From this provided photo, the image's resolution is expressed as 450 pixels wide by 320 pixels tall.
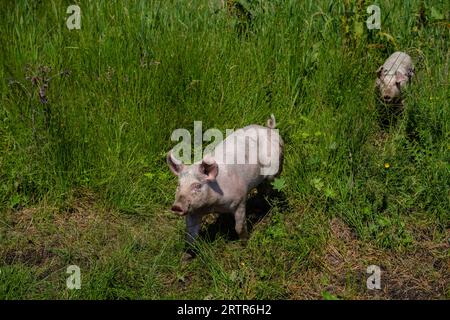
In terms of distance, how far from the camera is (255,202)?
16.2 ft

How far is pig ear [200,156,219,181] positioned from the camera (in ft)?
13.0

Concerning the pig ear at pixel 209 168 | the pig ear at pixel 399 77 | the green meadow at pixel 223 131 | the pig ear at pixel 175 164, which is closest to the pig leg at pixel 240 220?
the green meadow at pixel 223 131

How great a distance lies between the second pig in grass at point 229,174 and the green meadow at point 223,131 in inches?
10.2

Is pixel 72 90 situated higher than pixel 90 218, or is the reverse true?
pixel 72 90

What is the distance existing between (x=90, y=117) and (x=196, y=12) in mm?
1576

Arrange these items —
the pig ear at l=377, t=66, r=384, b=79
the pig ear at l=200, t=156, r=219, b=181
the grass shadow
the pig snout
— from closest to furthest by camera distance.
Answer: the pig snout → the pig ear at l=200, t=156, r=219, b=181 → the grass shadow → the pig ear at l=377, t=66, r=384, b=79

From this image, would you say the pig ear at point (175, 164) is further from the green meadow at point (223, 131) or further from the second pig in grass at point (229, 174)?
the green meadow at point (223, 131)

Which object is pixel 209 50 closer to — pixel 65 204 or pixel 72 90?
pixel 72 90

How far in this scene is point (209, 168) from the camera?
13.1 ft

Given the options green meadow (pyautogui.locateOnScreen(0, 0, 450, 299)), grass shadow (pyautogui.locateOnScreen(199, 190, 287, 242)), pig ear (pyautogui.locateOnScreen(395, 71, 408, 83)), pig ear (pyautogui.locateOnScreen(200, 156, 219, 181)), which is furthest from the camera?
pig ear (pyautogui.locateOnScreen(395, 71, 408, 83))

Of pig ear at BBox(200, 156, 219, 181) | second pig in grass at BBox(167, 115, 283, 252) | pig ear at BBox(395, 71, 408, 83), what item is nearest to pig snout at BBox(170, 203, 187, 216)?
second pig in grass at BBox(167, 115, 283, 252)

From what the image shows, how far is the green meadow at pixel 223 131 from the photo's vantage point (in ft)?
14.1

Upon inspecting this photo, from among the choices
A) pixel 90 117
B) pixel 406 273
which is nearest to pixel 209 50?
pixel 90 117

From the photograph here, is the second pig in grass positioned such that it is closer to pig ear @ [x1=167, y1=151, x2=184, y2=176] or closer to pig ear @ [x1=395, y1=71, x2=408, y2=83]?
pig ear @ [x1=167, y1=151, x2=184, y2=176]
